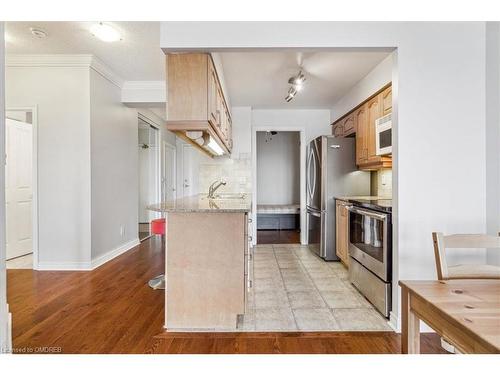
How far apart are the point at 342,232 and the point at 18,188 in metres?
4.49

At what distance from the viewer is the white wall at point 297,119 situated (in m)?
4.91

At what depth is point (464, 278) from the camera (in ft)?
4.11

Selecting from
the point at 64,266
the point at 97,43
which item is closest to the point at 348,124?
the point at 97,43

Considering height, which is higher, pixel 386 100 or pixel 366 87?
pixel 366 87

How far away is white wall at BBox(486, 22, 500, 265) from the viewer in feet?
6.39

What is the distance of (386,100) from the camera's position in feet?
9.70

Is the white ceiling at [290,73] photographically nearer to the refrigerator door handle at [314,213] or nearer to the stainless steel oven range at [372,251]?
the stainless steel oven range at [372,251]

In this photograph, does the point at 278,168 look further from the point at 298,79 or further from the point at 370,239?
the point at 370,239

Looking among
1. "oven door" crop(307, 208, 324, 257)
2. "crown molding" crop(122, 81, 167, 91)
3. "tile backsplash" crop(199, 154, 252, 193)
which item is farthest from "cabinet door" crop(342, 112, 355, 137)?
"crown molding" crop(122, 81, 167, 91)

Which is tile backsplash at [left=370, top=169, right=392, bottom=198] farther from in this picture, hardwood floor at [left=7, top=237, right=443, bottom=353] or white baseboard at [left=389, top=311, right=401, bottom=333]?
hardwood floor at [left=7, top=237, right=443, bottom=353]

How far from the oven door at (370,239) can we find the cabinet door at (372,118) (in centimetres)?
80

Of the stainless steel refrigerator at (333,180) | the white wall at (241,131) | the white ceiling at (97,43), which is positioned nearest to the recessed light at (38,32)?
the white ceiling at (97,43)

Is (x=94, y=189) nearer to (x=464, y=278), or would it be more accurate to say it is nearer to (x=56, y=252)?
(x=56, y=252)

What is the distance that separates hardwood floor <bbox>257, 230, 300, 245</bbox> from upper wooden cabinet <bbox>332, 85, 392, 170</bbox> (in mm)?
2117
